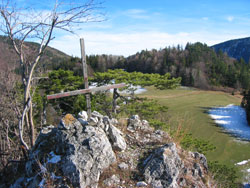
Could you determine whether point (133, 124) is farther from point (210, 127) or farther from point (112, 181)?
point (210, 127)

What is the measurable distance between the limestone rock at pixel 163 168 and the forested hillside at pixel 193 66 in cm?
6288

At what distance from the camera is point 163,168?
389 centimetres

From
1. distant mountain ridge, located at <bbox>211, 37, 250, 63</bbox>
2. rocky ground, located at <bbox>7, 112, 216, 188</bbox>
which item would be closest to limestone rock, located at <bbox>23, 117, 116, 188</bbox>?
rocky ground, located at <bbox>7, 112, 216, 188</bbox>

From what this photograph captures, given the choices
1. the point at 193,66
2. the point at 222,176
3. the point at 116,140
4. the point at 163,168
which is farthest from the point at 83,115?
the point at 193,66

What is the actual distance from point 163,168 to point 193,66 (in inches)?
2860

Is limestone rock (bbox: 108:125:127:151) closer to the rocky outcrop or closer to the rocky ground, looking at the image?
the rocky ground

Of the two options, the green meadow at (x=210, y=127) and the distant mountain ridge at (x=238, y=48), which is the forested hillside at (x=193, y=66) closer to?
the green meadow at (x=210, y=127)

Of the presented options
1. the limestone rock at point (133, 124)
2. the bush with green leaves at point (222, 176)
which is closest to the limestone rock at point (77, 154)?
the limestone rock at point (133, 124)

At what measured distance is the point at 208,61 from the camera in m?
74.5

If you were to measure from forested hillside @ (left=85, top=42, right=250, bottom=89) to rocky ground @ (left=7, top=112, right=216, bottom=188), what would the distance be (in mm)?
62794

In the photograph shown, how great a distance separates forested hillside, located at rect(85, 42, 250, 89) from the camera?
62500mm

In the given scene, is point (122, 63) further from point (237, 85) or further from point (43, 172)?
point (43, 172)

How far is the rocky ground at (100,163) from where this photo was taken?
348cm

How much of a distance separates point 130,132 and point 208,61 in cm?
7795
